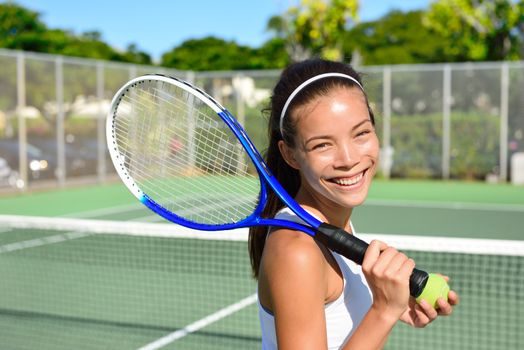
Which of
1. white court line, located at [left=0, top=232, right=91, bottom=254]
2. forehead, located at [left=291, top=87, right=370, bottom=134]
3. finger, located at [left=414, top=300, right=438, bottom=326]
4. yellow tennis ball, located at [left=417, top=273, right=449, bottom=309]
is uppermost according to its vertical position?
forehead, located at [left=291, top=87, right=370, bottom=134]

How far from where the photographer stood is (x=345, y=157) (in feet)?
4.88

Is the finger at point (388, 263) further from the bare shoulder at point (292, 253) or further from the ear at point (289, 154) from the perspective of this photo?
the ear at point (289, 154)

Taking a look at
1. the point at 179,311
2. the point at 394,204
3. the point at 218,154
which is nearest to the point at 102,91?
the point at 394,204

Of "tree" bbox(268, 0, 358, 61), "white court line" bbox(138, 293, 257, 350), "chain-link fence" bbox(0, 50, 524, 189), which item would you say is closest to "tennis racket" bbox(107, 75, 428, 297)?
"white court line" bbox(138, 293, 257, 350)

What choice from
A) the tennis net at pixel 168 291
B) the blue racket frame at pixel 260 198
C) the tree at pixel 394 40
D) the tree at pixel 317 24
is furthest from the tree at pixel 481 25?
the blue racket frame at pixel 260 198

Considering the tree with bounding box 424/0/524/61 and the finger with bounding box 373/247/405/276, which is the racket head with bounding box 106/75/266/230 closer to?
the finger with bounding box 373/247/405/276

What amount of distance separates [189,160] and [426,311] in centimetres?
156

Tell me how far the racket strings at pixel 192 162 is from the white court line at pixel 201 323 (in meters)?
1.60

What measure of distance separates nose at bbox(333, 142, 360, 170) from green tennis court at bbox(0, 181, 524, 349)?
2.23 meters

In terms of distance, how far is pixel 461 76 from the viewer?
16.2 meters

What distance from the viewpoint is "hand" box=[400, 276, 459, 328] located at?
1.69m

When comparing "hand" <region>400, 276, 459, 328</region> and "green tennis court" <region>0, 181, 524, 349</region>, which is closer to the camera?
"hand" <region>400, 276, 459, 328</region>

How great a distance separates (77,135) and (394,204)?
7087 millimetres

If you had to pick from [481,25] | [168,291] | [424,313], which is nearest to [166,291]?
[168,291]
